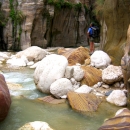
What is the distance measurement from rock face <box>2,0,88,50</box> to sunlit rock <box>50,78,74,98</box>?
41.0 feet

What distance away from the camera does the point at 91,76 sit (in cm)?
735

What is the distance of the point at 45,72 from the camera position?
23.3 ft

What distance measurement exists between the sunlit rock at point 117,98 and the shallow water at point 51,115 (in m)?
0.16

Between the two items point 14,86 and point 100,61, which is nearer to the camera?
point 14,86

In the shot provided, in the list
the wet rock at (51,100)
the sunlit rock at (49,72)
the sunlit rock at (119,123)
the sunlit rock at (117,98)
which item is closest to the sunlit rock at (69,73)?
the sunlit rock at (49,72)

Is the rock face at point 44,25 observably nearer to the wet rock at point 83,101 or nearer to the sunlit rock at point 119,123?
the wet rock at point 83,101

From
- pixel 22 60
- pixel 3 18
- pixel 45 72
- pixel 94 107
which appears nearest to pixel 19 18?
pixel 3 18

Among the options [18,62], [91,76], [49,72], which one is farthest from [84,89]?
[18,62]

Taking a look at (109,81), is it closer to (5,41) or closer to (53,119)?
(53,119)

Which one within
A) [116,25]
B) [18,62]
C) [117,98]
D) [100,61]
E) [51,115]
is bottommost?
[18,62]

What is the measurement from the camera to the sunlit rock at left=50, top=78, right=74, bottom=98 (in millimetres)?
6422

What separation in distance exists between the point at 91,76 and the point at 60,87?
134cm

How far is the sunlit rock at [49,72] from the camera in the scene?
6.90 meters

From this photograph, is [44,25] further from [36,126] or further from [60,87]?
[36,126]
